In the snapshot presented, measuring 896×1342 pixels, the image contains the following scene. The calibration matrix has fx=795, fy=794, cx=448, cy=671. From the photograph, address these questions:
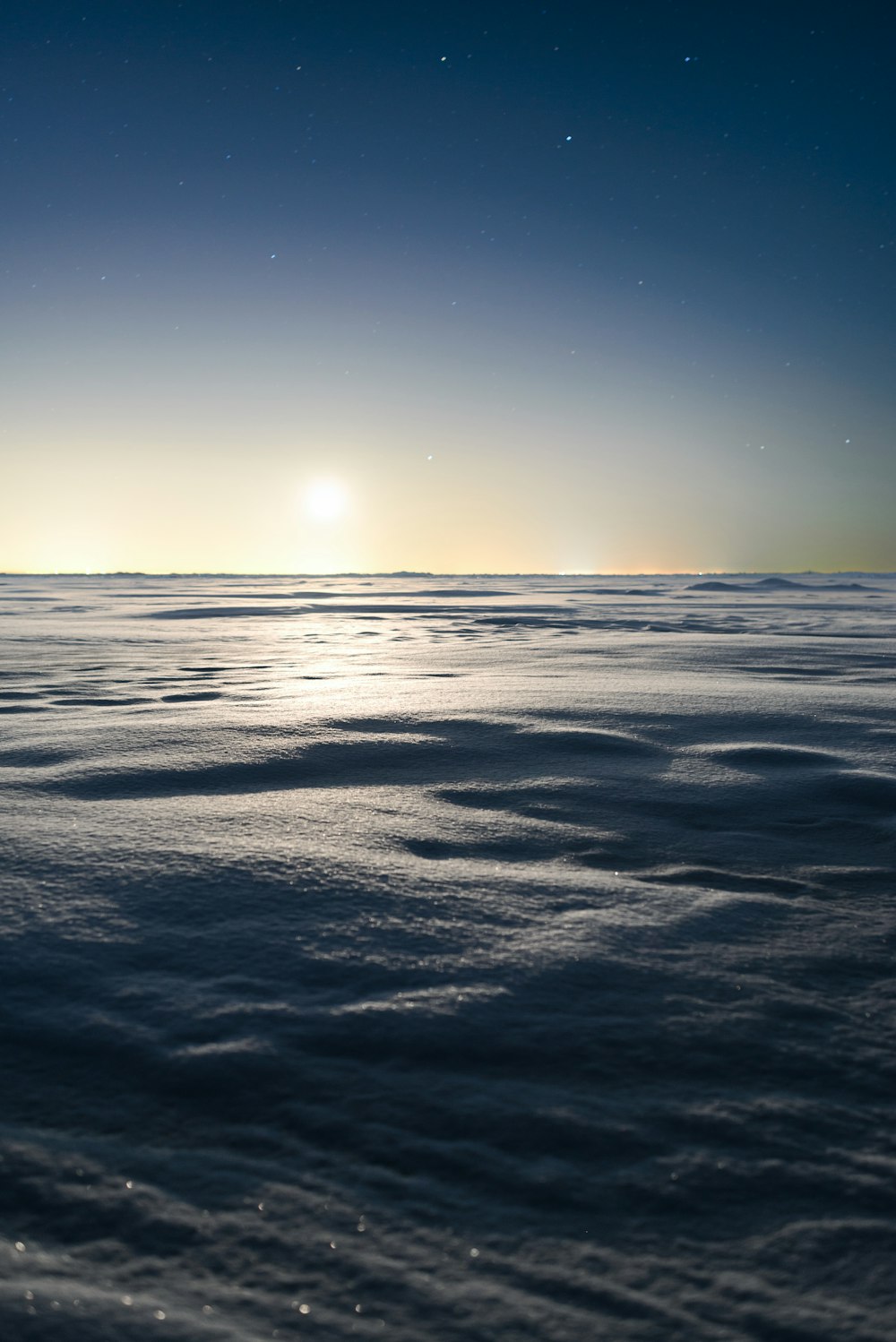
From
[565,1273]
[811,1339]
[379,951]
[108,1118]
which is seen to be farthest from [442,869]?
[811,1339]

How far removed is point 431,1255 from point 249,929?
75 centimetres

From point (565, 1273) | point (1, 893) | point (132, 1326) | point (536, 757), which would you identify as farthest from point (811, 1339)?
point (536, 757)

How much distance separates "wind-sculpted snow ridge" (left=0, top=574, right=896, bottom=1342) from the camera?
763 millimetres

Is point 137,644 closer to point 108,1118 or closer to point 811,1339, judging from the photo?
point 108,1118

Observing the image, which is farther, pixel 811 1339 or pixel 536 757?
pixel 536 757

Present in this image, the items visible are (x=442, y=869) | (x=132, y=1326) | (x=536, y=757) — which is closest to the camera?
(x=132, y=1326)

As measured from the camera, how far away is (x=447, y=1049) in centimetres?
112

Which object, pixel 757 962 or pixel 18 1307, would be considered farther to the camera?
pixel 757 962

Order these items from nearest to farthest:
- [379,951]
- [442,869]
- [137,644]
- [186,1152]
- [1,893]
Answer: [186,1152] → [379,951] → [1,893] → [442,869] → [137,644]

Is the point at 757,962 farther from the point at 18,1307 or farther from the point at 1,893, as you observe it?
the point at 1,893

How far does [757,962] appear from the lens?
4.58 feet

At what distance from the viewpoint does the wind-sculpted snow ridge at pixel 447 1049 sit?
76cm

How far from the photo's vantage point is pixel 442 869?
1.76 metres

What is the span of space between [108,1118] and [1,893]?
2.50ft
